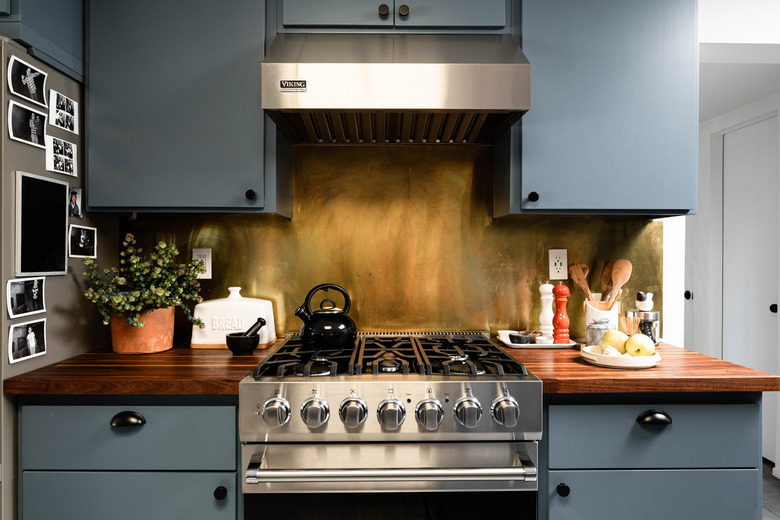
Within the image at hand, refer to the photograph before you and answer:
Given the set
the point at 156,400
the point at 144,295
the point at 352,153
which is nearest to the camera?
the point at 156,400

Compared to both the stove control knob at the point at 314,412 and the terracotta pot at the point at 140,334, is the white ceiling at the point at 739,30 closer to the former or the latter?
the stove control knob at the point at 314,412

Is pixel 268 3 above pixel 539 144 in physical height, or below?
above

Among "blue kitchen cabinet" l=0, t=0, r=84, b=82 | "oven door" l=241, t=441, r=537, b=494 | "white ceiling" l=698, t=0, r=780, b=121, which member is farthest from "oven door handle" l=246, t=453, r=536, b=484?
"white ceiling" l=698, t=0, r=780, b=121

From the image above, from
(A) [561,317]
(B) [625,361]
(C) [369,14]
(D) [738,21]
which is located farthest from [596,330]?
(D) [738,21]

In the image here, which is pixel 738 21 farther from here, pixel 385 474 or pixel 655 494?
pixel 385 474

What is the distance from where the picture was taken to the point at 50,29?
57.6 inches

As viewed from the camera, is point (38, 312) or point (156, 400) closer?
point (156, 400)

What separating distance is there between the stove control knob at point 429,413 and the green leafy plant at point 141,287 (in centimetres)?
91

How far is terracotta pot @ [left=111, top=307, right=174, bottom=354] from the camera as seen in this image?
164 centimetres

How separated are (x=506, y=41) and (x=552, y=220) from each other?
746mm

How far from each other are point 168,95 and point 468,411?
1419 mm

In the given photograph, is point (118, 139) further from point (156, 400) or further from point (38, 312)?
point (156, 400)

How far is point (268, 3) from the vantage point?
5.36 feet

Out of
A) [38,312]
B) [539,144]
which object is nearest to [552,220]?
[539,144]
